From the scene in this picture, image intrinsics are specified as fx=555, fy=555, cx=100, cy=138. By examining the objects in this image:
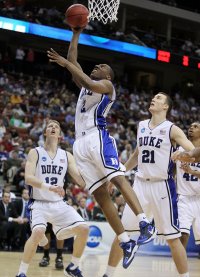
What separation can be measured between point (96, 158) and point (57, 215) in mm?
1738

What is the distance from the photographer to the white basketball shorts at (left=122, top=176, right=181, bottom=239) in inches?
241

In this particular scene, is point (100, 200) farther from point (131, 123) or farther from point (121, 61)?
point (121, 61)

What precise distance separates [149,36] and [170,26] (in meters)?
3.39

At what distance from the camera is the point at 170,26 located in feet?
91.9

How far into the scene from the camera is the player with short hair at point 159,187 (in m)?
6.10

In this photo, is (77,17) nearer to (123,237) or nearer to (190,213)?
(123,237)

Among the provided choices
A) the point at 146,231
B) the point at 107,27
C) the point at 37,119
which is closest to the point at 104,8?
the point at 146,231

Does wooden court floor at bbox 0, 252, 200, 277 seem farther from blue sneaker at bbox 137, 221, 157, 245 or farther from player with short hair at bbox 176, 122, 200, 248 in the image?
blue sneaker at bbox 137, 221, 157, 245

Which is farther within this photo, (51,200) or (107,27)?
(107,27)

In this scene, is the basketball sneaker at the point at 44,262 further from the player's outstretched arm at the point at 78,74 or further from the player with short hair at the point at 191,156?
the player with short hair at the point at 191,156

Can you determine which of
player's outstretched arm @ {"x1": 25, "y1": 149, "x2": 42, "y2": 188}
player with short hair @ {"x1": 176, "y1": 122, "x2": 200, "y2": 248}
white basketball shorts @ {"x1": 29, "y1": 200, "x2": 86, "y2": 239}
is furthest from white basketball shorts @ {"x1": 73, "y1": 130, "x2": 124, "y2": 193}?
player with short hair @ {"x1": 176, "y1": 122, "x2": 200, "y2": 248}

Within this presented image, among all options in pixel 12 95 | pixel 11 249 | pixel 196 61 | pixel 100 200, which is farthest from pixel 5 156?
pixel 196 61

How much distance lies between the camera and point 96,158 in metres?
5.76

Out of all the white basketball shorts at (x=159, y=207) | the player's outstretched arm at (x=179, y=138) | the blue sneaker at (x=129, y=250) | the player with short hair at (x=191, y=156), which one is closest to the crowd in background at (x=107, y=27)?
the player's outstretched arm at (x=179, y=138)
